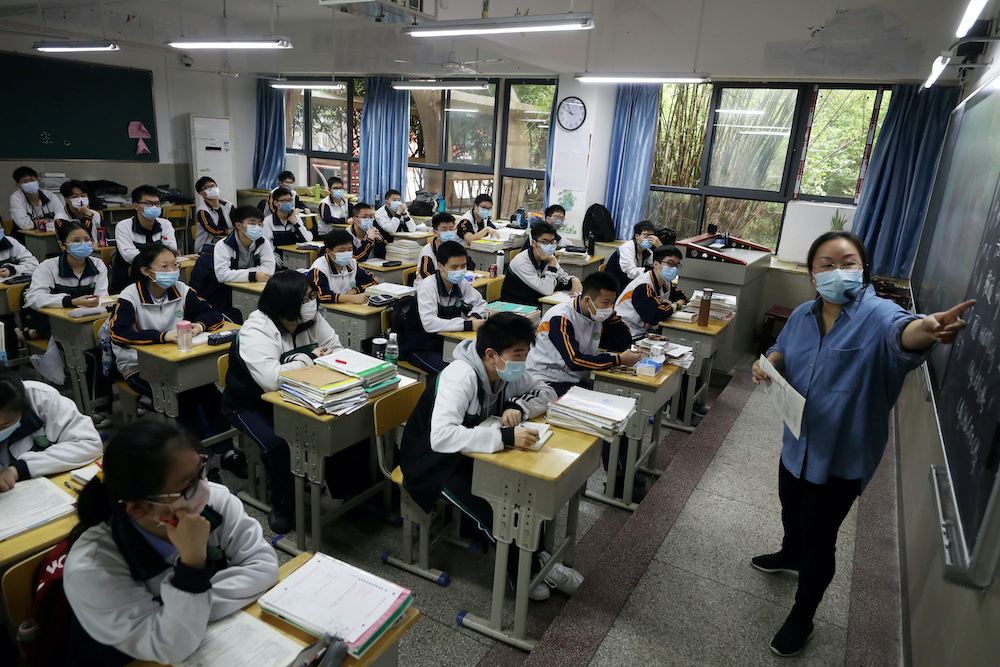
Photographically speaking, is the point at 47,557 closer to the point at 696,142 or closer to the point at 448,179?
the point at 696,142

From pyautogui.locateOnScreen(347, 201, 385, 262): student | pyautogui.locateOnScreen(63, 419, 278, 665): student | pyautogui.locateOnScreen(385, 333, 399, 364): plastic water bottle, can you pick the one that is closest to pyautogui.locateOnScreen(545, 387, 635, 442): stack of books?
pyautogui.locateOnScreen(63, 419, 278, 665): student

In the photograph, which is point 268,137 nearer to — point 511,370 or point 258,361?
point 258,361

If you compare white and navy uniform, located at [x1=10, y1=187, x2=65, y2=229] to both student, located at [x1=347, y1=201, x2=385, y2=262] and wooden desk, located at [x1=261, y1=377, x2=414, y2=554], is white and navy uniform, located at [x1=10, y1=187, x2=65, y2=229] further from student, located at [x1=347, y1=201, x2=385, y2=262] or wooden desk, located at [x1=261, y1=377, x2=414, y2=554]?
wooden desk, located at [x1=261, y1=377, x2=414, y2=554]

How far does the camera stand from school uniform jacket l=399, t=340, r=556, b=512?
2.28 metres

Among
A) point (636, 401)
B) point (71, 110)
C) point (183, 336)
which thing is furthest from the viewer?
point (71, 110)

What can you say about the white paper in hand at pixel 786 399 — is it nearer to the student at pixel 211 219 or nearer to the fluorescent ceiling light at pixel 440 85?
the student at pixel 211 219

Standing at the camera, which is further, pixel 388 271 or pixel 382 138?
pixel 382 138

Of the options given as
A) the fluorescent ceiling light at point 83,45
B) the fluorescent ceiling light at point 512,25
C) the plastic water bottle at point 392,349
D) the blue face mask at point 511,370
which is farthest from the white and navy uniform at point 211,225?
the blue face mask at point 511,370

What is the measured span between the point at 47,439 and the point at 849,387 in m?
2.62

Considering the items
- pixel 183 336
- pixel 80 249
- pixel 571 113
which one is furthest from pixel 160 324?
pixel 571 113

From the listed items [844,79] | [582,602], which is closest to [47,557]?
[582,602]

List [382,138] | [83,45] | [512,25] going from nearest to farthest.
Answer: [512,25] < [83,45] < [382,138]

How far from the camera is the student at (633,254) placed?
583 cm

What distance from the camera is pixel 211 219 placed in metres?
7.16
